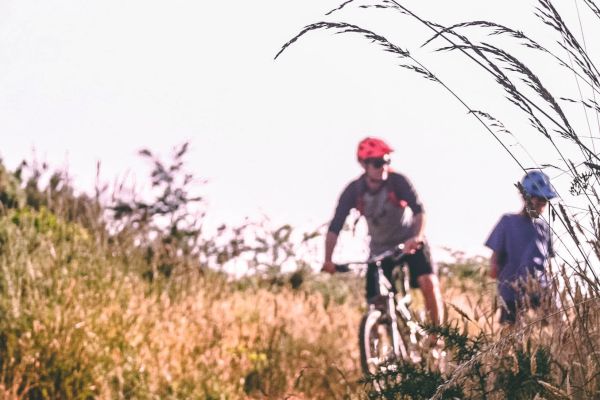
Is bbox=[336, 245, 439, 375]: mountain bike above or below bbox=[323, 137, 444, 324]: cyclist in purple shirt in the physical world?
below

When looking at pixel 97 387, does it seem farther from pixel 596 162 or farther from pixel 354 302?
pixel 354 302

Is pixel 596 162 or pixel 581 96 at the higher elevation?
pixel 581 96

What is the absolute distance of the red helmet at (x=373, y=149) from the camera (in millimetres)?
7234

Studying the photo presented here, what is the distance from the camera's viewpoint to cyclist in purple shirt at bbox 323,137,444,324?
7.29 metres

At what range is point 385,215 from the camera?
7.54m

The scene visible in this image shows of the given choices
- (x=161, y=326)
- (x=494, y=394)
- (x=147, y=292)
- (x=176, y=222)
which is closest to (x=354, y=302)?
(x=176, y=222)

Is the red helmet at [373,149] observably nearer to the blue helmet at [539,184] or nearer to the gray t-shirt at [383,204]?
the gray t-shirt at [383,204]

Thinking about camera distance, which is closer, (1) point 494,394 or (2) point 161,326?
(1) point 494,394

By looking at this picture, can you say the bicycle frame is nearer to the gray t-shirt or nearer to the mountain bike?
the mountain bike

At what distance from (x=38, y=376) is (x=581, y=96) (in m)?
3.80

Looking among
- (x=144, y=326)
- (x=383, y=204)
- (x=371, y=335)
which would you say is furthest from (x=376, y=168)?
(x=144, y=326)

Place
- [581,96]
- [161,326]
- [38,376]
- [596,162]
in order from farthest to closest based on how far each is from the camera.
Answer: [161,326] → [38,376] → [581,96] → [596,162]

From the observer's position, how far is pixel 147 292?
834 centimetres

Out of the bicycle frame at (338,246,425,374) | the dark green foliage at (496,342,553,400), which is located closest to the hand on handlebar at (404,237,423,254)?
the bicycle frame at (338,246,425,374)
